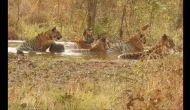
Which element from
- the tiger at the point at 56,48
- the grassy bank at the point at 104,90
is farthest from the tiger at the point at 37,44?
the grassy bank at the point at 104,90

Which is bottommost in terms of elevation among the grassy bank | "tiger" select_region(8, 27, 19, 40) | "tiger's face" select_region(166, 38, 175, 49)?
A: the grassy bank

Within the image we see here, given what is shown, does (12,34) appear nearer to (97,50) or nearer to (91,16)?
(91,16)

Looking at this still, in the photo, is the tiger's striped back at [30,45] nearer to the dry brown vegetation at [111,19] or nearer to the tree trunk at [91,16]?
the dry brown vegetation at [111,19]

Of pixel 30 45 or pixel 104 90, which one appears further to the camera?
pixel 30 45

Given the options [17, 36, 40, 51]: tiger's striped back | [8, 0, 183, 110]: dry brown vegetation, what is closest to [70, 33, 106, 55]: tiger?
[17, 36, 40, 51]: tiger's striped back

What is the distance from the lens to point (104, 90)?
8703mm

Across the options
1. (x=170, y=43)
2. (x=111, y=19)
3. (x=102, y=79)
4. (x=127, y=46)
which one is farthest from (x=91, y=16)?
(x=102, y=79)

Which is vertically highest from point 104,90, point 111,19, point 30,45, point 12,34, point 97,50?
point 111,19

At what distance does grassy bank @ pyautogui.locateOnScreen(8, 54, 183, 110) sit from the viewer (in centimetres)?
691

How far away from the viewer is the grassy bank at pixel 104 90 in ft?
22.7

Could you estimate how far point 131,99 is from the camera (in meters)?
7.02

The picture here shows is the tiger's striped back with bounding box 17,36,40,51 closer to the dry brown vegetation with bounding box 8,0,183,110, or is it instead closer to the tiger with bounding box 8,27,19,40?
the dry brown vegetation with bounding box 8,0,183,110

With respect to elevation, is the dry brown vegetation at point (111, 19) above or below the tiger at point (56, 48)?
above
